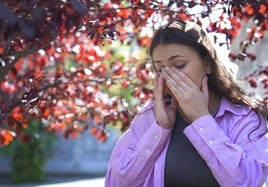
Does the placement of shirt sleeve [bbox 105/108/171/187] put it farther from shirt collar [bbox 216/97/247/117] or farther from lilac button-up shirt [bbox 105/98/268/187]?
shirt collar [bbox 216/97/247/117]

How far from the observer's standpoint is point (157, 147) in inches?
89.8

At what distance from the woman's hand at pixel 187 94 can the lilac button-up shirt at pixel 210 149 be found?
0.12 ft

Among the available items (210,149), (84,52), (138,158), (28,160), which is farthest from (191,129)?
(28,160)

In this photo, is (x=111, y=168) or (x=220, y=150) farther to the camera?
(x=111, y=168)

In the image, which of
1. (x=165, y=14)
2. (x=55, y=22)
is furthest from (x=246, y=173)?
(x=165, y=14)

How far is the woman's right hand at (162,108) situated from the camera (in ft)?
7.50

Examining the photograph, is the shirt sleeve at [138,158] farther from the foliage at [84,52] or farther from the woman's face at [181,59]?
the foliage at [84,52]

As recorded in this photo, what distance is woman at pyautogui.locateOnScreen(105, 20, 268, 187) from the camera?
7.06 feet

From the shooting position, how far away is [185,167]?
2.22 metres

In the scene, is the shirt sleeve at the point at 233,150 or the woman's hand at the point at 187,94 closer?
the shirt sleeve at the point at 233,150

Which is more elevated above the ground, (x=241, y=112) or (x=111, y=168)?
(x=241, y=112)

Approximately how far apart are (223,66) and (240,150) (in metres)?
0.42

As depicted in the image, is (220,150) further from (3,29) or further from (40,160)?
(40,160)

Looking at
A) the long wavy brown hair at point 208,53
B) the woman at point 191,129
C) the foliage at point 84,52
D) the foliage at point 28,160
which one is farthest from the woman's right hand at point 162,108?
the foliage at point 28,160
